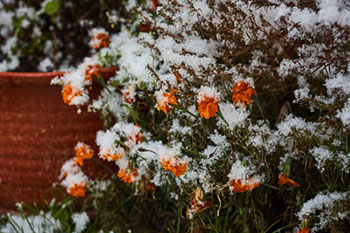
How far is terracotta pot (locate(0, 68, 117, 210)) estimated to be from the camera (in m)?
1.48

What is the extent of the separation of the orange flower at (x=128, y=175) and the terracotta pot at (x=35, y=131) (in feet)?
1.08

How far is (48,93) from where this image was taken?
1495 mm

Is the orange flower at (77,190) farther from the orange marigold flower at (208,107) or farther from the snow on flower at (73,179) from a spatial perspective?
the orange marigold flower at (208,107)

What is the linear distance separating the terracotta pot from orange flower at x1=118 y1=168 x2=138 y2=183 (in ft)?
1.08

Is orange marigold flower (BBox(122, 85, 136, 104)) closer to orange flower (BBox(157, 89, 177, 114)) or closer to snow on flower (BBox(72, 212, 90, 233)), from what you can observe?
orange flower (BBox(157, 89, 177, 114))

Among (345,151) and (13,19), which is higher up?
(13,19)

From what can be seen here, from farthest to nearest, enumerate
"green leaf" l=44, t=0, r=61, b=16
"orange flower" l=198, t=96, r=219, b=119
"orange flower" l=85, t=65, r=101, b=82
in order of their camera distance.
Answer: "green leaf" l=44, t=0, r=61, b=16 < "orange flower" l=85, t=65, r=101, b=82 < "orange flower" l=198, t=96, r=219, b=119

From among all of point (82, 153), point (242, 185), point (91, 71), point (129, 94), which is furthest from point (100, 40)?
point (242, 185)

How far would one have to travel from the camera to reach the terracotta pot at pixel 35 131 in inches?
58.2

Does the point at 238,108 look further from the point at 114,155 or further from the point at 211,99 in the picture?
the point at 114,155

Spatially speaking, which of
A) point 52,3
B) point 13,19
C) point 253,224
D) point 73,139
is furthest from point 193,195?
point 13,19

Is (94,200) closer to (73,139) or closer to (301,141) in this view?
(73,139)

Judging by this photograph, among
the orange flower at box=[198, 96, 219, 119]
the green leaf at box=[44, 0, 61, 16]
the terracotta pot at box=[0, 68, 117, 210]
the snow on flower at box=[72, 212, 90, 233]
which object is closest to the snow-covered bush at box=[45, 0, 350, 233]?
the orange flower at box=[198, 96, 219, 119]

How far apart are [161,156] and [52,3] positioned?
1086 millimetres
